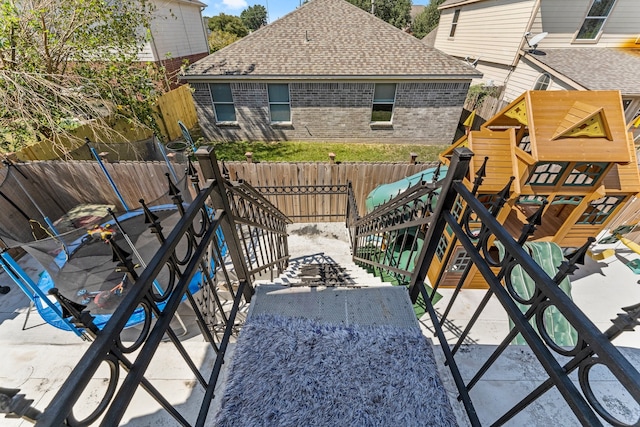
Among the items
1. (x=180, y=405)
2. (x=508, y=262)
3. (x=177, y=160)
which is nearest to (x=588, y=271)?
(x=508, y=262)

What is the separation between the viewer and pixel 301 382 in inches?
64.0

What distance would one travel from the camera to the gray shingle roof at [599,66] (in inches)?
322

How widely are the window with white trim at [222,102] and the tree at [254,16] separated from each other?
5251cm

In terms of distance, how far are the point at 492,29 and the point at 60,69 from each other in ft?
54.1

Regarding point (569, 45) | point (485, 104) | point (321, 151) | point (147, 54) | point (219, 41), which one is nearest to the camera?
point (321, 151)

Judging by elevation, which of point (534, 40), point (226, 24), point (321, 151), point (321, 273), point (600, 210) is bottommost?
point (321, 273)

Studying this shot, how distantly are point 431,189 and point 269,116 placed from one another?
874 centimetres

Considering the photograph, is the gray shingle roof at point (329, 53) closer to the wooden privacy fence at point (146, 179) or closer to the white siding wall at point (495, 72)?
the wooden privacy fence at point (146, 179)

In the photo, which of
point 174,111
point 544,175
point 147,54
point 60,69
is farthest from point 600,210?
point 147,54

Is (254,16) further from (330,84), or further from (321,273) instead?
(321,273)

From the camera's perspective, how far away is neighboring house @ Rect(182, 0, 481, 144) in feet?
28.3

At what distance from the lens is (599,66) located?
360 inches

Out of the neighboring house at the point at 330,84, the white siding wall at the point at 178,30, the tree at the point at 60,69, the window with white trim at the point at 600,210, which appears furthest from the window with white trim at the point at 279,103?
the window with white trim at the point at 600,210

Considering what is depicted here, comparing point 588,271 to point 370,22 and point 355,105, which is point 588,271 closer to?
point 355,105
